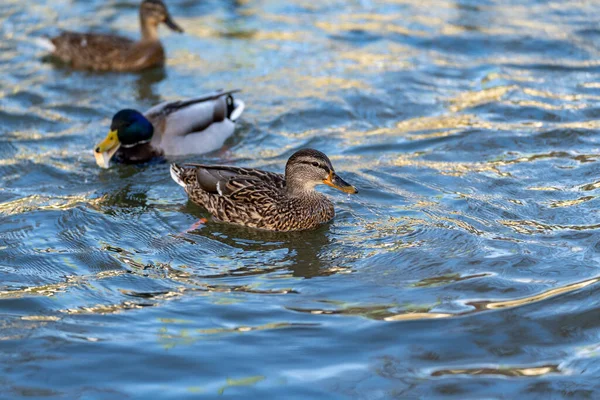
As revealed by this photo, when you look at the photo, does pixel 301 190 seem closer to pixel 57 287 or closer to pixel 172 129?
pixel 57 287

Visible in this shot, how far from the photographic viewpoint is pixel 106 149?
1002cm

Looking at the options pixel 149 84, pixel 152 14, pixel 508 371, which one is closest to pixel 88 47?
pixel 152 14

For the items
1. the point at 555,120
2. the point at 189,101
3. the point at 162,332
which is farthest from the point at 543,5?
the point at 162,332

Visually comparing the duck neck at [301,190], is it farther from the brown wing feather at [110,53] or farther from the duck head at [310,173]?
the brown wing feather at [110,53]

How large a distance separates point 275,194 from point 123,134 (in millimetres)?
2492

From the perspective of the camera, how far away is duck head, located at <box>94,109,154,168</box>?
32.8ft

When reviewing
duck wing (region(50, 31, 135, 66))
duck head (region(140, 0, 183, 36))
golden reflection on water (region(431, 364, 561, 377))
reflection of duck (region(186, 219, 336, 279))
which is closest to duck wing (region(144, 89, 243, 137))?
reflection of duck (region(186, 219, 336, 279))

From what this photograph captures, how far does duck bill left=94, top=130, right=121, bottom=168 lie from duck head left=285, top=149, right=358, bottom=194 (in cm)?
248

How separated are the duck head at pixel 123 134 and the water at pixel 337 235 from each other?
209 mm

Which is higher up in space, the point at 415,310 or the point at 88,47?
the point at 88,47

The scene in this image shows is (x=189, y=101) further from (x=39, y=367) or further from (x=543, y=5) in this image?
(x=543, y=5)

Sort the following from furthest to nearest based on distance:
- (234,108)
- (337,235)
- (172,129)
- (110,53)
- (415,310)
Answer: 1. (110,53)
2. (234,108)
3. (172,129)
4. (337,235)
5. (415,310)

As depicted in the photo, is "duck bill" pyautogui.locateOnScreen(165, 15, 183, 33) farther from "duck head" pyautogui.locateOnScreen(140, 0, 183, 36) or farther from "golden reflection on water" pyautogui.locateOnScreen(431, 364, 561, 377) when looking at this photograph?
"golden reflection on water" pyautogui.locateOnScreen(431, 364, 561, 377)

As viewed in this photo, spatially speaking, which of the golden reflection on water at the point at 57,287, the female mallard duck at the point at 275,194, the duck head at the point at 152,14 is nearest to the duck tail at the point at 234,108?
the female mallard duck at the point at 275,194
